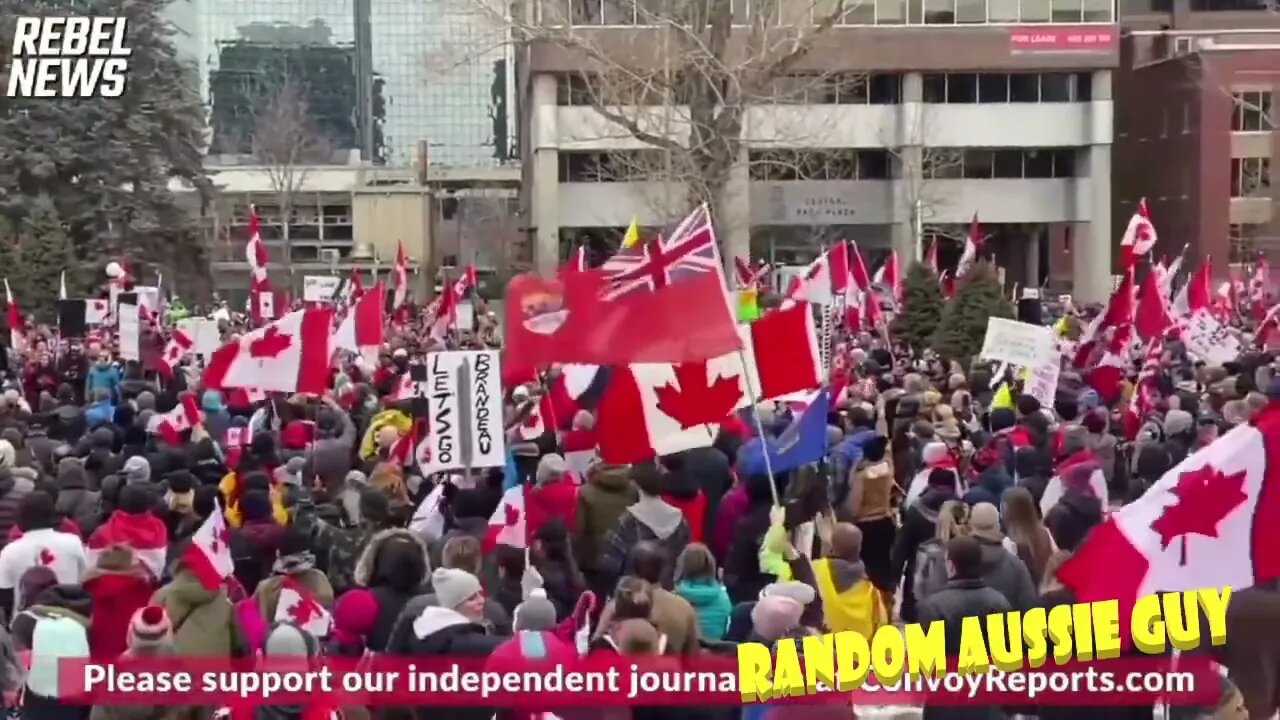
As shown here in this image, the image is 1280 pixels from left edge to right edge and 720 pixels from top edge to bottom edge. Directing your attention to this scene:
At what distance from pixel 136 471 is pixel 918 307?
53.3ft

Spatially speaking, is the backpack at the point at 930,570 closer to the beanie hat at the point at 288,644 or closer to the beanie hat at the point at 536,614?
the beanie hat at the point at 536,614

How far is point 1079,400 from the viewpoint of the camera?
1280cm

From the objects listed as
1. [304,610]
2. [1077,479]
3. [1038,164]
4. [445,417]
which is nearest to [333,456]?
[445,417]

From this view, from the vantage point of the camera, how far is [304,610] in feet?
20.8

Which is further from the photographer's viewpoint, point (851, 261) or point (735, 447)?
point (851, 261)

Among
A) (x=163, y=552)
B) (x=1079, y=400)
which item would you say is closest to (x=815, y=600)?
(x=163, y=552)

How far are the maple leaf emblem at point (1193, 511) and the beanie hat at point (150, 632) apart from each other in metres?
3.46

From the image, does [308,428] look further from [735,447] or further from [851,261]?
[851,261]

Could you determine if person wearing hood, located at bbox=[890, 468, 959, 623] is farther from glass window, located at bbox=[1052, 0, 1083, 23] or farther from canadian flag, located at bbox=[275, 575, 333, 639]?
glass window, located at bbox=[1052, 0, 1083, 23]

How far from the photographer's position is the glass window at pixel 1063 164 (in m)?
56.7

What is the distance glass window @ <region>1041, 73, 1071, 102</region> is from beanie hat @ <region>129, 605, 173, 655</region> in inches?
2070

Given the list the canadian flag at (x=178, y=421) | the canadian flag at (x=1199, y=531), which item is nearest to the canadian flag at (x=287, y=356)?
the canadian flag at (x=178, y=421)

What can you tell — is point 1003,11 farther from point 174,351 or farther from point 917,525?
point 917,525

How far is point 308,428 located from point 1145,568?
7633 millimetres
